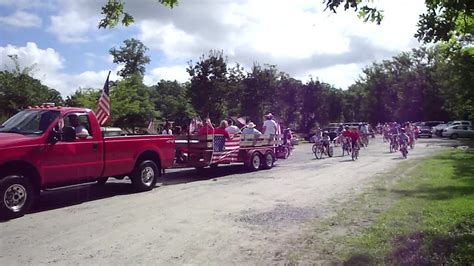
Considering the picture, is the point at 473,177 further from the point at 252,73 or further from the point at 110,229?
the point at 252,73

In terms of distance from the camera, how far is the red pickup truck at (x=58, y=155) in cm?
924

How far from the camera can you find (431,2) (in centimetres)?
833

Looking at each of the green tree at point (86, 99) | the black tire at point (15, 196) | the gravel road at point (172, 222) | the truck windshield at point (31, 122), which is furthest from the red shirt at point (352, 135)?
the green tree at point (86, 99)

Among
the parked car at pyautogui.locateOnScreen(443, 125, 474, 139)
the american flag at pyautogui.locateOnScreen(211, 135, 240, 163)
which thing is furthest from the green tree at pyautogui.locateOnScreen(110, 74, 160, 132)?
the parked car at pyautogui.locateOnScreen(443, 125, 474, 139)

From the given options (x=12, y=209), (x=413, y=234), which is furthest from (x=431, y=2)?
(x=12, y=209)

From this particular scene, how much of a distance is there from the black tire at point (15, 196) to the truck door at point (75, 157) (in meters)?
0.52

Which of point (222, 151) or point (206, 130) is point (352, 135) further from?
point (206, 130)

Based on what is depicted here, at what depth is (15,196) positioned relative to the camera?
9.20 metres

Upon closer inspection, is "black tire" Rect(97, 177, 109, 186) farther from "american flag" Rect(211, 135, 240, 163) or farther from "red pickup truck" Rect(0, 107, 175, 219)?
"american flag" Rect(211, 135, 240, 163)

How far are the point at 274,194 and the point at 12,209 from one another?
600 cm

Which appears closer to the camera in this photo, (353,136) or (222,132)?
(222,132)

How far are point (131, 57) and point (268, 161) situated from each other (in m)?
76.8

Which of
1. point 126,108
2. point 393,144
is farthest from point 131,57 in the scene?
point 393,144

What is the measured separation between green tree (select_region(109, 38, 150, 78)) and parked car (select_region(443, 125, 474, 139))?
56.1 metres
